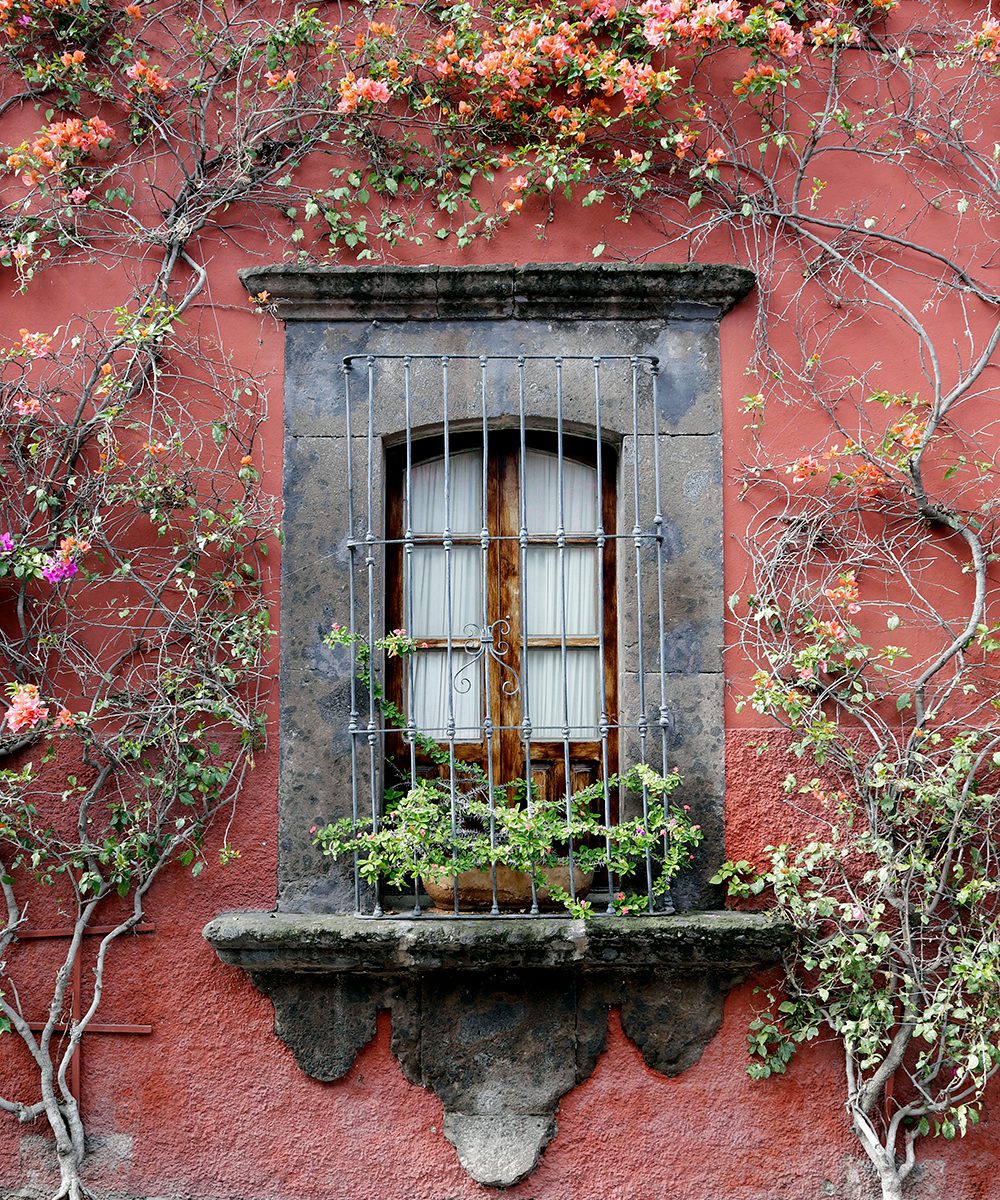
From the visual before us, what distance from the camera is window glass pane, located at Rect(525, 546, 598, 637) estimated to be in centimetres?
377

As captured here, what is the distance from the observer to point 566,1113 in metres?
3.43

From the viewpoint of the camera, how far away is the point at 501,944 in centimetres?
326

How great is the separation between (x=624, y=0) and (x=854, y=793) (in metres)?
2.70

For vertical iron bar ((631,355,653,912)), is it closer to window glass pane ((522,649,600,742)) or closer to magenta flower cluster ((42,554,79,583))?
window glass pane ((522,649,600,742))

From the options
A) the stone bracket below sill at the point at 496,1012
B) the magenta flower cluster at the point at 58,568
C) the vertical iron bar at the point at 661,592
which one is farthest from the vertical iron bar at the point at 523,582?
the magenta flower cluster at the point at 58,568

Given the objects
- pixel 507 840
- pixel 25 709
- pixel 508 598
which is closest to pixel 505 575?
pixel 508 598

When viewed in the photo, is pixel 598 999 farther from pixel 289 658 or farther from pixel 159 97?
pixel 159 97

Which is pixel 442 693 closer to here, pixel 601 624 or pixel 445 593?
pixel 445 593

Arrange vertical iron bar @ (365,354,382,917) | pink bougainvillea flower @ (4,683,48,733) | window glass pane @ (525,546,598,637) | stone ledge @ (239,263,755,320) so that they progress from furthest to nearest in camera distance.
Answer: window glass pane @ (525,546,598,637) < stone ledge @ (239,263,755,320) < vertical iron bar @ (365,354,382,917) < pink bougainvillea flower @ (4,683,48,733)

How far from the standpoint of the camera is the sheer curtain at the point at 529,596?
12.2ft

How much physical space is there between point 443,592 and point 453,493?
341mm

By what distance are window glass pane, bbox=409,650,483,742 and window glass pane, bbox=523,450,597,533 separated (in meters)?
0.52

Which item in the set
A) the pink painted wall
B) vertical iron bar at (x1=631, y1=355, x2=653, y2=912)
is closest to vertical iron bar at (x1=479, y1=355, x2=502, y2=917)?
vertical iron bar at (x1=631, y1=355, x2=653, y2=912)

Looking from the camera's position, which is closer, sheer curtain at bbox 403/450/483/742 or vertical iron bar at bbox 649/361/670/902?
vertical iron bar at bbox 649/361/670/902
